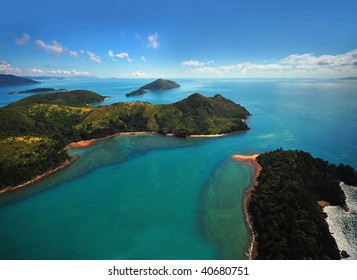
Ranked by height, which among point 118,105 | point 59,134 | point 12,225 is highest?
point 118,105

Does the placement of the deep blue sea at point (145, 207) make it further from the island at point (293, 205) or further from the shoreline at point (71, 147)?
the island at point (293, 205)

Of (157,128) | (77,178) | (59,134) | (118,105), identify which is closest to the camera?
(77,178)

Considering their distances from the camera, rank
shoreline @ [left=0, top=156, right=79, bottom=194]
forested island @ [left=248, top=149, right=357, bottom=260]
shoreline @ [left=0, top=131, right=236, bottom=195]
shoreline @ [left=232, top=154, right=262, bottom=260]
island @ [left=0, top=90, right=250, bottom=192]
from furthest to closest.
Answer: island @ [left=0, top=90, right=250, bottom=192] → shoreline @ [left=0, top=131, right=236, bottom=195] → shoreline @ [left=0, top=156, right=79, bottom=194] → shoreline @ [left=232, top=154, right=262, bottom=260] → forested island @ [left=248, top=149, right=357, bottom=260]

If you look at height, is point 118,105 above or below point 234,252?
above

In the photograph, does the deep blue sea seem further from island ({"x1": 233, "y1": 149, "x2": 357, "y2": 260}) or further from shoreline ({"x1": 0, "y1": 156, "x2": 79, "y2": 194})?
island ({"x1": 233, "y1": 149, "x2": 357, "y2": 260})

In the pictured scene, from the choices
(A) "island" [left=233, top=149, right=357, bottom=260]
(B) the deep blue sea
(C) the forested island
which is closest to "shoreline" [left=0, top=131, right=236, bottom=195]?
(B) the deep blue sea

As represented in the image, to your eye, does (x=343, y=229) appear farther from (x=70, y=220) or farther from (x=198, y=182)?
(x=70, y=220)

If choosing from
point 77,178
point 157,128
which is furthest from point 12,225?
point 157,128
